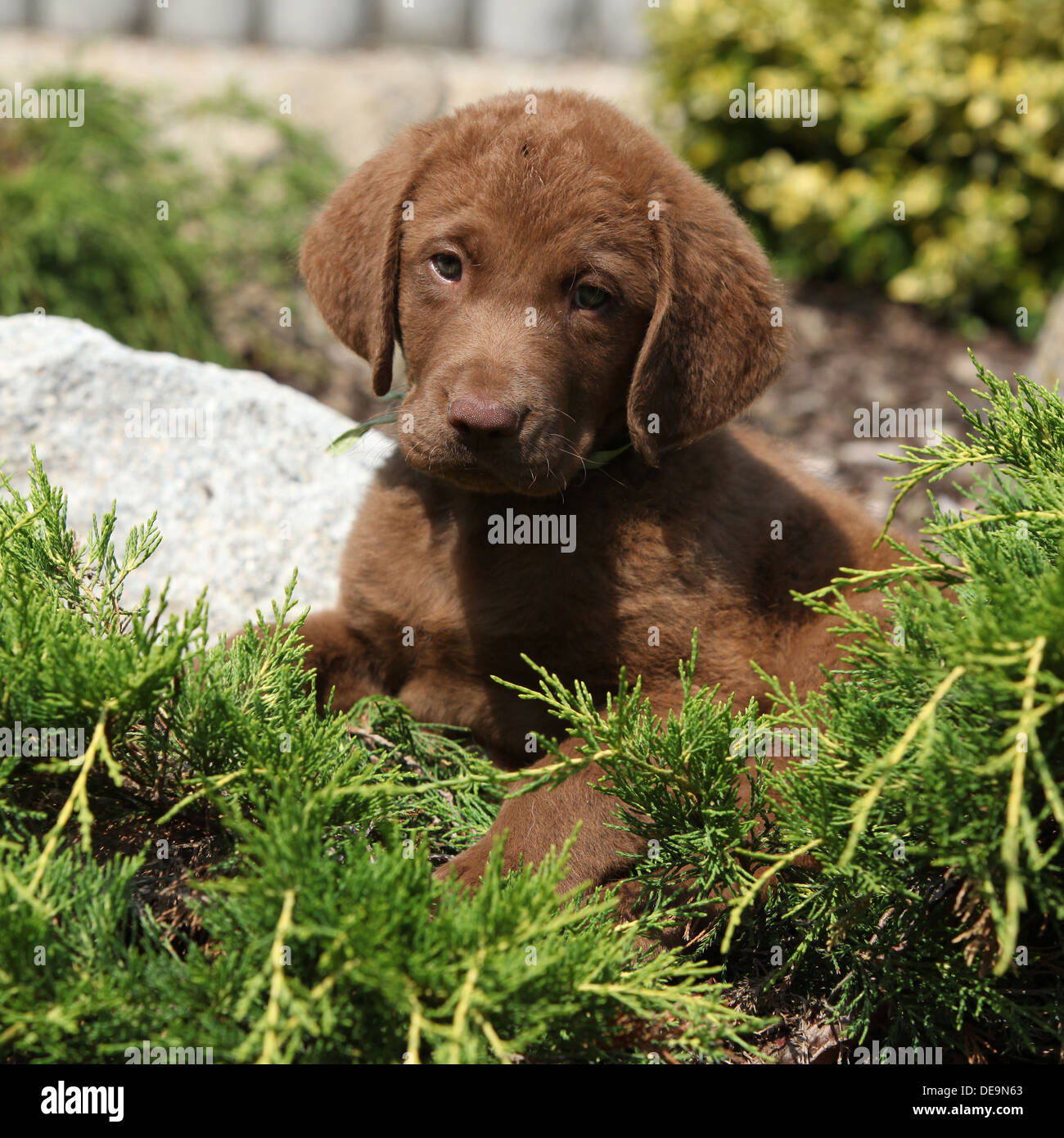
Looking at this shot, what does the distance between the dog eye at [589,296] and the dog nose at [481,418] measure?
428mm

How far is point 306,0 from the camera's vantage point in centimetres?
814

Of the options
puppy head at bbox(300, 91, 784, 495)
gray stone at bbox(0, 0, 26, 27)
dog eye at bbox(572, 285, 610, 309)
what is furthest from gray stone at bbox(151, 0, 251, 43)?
dog eye at bbox(572, 285, 610, 309)

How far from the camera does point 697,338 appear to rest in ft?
9.82

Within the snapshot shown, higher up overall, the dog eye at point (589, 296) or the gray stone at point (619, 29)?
the gray stone at point (619, 29)

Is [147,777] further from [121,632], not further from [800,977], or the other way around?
[800,977]

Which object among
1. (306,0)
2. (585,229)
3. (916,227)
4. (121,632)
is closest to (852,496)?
(585,229)

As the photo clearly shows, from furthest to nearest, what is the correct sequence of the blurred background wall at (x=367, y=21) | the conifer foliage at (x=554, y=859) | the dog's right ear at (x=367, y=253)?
the blurred background wall at (x=367, y=21), the dog's right ear at (x=367, y=253), the conifer foliage at (x=554, y=859)

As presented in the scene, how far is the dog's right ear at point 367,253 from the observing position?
3082 millimetres

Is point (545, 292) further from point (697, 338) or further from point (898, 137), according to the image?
point (898, 137)

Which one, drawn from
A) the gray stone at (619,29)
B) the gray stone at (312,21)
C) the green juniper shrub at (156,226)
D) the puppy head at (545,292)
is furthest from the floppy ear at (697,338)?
the gray stone at (619,29)

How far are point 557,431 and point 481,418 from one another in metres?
0.27

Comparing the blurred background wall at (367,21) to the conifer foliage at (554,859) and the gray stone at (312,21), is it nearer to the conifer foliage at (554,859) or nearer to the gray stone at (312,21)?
the gray stone at (312,21)

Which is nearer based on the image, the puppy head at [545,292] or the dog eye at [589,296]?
the puppy head at [545,292]

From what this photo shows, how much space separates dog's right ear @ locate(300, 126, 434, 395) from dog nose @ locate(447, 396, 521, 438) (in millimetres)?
587
